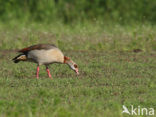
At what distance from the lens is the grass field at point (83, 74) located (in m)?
6.72

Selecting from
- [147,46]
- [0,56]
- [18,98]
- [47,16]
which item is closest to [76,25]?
[47,16]

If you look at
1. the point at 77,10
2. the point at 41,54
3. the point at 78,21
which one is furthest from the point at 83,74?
the point at 77,10

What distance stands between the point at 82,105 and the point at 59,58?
2920mm

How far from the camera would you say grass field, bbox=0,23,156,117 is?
22.0 feet

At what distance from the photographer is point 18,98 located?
7.40m

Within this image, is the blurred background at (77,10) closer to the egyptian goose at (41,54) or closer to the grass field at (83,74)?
the grass field at (83,74)

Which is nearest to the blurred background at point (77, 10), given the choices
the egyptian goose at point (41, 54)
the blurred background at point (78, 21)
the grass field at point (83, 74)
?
the blurred background at point (78, 21)

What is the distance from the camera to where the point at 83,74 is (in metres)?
9.77

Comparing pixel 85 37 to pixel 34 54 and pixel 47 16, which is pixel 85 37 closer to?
pixel 47 16

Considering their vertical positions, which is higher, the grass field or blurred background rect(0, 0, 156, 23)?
blurred background rect(0, 0, 156, 23)

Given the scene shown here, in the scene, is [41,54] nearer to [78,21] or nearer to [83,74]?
[83,74]

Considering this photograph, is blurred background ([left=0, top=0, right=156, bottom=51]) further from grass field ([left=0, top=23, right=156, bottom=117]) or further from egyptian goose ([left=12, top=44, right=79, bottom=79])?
egyptian goose ([left=12, top=44, right=79, bottom=79])

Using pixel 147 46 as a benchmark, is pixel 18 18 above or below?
above

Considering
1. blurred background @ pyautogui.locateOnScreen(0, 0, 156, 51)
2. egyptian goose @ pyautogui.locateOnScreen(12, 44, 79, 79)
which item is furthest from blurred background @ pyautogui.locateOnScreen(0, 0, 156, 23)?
egyptian goose @ pyautogui.locateOnScreen(12, 44, 79, 79)
